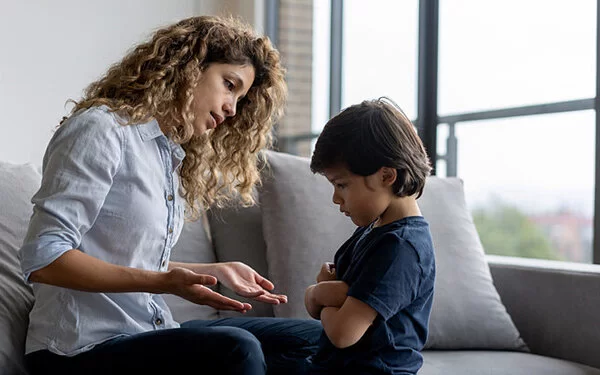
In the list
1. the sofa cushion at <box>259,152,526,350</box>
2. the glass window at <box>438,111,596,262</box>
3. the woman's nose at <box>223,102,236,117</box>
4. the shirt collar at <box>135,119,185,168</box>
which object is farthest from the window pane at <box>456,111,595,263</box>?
the shirt collar at <box>135,119,185,168</box>

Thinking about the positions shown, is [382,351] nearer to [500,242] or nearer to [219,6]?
[500,242]

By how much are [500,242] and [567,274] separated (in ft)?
3.50

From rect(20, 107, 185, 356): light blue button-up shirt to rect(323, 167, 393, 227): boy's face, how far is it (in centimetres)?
38

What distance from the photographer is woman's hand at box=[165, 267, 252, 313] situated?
1.31 m

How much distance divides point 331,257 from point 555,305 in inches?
22.3

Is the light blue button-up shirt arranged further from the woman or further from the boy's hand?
the boy's hand

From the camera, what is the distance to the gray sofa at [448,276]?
1.93 metres

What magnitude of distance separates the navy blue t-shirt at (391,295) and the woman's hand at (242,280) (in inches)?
7.6

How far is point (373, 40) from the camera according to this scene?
3.66 m

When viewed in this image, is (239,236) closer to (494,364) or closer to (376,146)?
(494,364)

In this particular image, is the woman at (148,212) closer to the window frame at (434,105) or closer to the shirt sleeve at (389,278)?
the shirt sleeve at (389,278)

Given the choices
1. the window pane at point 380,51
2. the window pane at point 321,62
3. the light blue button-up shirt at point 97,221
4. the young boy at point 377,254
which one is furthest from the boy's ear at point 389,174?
the window pane at point 321,62

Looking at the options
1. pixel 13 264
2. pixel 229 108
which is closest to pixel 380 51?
pixel 229 108

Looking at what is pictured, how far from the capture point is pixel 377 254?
1354mm
